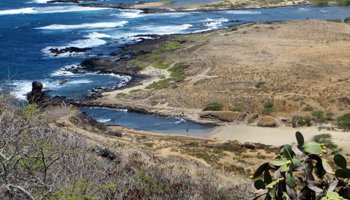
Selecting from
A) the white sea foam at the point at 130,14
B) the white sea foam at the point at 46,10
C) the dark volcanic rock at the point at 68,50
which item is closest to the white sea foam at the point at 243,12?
the white sea foam at the point at 130,14

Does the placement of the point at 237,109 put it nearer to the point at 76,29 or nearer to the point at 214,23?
the point at 214,23

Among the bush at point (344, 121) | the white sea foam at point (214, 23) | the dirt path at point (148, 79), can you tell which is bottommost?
the dirt path at point (148, 79)

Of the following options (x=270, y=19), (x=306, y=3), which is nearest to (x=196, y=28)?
(x=270, y=19)

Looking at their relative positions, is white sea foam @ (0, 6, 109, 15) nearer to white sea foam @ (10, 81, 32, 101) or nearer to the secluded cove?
white sea foam @ (10, 81, 32, 101)

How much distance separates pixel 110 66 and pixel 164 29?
66.6ft

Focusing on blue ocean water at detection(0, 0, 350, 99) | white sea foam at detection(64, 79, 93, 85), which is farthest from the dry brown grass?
blue ocean water at detection(0, 0, 350, 99)

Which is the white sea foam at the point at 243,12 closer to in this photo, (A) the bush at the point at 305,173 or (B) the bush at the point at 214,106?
(B) the bush at the point at 214,106

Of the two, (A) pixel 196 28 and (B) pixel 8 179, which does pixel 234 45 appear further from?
(B) pixel 8 179

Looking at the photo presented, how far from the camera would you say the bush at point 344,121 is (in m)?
32.0

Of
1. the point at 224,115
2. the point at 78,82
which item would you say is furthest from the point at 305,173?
the point at 78,82

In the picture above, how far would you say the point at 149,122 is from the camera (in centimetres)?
3672

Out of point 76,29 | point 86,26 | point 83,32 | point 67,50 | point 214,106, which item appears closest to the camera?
point 214,106

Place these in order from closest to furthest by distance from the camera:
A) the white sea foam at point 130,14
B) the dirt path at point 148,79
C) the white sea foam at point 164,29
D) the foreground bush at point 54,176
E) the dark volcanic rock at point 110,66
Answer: the foreground bush at point 54,176, the dirt path at point 148,79, the dark volcanic rock at point 110,66, the white sea foam at point 164,29, the white sea foam at point 130,14

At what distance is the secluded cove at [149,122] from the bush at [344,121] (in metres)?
8.04
